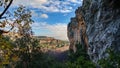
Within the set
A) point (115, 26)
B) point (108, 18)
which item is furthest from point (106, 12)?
point (115, 26)

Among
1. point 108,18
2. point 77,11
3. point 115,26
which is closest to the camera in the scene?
point 115,26

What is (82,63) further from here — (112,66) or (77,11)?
(77,11)

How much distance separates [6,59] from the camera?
15875 mm

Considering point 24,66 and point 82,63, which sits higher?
point 82,63

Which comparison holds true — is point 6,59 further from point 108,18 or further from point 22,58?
point 22,58

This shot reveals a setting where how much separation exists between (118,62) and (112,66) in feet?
1.18

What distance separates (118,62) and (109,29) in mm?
10829

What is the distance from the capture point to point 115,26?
2319 cm

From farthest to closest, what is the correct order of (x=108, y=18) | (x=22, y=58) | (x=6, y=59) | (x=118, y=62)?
(x=22, y=58)
(x=108, y=18)
(x=6, y=59)
(x=118, y=62)

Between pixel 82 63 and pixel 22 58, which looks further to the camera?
pixel 22 58

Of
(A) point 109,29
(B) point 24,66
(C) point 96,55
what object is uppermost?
(A) point 109,29

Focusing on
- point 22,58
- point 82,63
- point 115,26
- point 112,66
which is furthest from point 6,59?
point 22,58

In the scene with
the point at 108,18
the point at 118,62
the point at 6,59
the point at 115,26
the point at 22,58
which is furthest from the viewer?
Result: the point at 22,58

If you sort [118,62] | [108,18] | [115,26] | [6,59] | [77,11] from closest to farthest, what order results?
1. [118,62]
2. [6,59]
3. [115,26]
4. [108,18]
5. [77,11]
